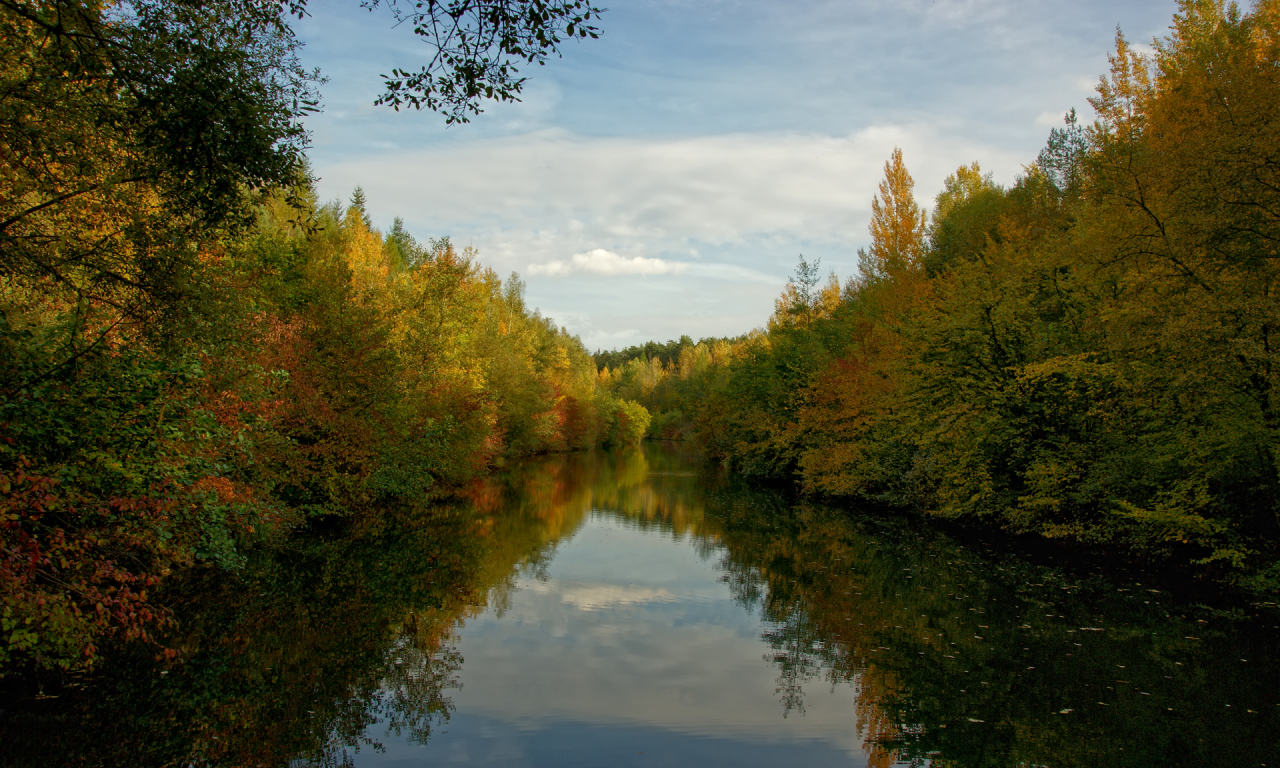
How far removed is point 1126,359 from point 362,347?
19315 mm

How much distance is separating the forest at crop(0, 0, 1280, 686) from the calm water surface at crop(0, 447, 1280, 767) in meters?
1.30

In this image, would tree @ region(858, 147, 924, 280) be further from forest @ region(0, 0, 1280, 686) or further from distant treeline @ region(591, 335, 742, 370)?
distant treeline @ region(591, 335, 742, 370)

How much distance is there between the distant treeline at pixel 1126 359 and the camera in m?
12.8

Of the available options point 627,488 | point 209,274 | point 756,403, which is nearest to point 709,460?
point 756,403

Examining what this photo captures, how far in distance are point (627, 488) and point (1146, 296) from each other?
2516 centimetres

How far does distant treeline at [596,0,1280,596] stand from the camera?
12844 mm

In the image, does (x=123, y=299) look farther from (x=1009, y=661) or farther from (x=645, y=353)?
(x=645, y=353)

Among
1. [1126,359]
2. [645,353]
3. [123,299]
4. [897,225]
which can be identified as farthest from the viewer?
[645,353]

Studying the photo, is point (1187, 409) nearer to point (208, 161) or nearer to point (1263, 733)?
point (1263, 733)

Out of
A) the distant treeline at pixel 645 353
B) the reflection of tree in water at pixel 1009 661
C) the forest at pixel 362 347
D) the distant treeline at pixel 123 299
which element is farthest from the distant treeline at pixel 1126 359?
the distant treeline at pixel 645 353

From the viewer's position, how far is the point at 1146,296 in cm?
1471

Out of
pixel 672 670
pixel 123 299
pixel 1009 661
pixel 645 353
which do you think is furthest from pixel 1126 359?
pixel 645 353

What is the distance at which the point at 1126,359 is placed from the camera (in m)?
16.3

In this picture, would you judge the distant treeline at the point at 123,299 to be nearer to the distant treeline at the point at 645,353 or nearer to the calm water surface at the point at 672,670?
the calm water surface at the point at 672,670
